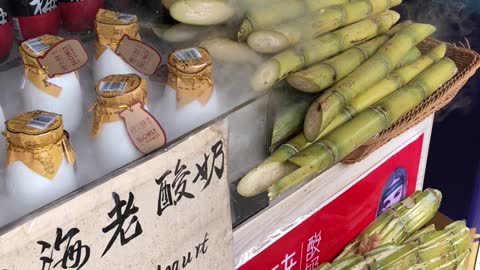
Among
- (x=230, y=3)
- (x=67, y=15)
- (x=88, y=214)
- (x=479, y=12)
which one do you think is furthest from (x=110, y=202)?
(x=479, y=12)

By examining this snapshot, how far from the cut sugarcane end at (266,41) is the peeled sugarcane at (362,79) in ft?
0.55

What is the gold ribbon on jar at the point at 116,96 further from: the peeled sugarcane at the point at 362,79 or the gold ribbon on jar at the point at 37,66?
the peeled sugarcane at the point at 362,79

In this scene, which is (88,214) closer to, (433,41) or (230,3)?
(230,3)

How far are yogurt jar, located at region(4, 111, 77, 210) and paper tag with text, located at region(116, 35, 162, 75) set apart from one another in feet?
0.97

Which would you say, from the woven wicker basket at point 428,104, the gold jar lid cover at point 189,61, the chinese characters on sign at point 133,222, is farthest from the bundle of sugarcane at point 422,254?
the gold jar lid cover at point 189,61

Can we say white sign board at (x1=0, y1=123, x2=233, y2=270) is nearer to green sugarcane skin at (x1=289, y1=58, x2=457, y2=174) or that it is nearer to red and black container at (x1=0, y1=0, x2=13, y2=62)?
green sugarcane skin at (x1=289, y1=58, x2=457, y2=174)

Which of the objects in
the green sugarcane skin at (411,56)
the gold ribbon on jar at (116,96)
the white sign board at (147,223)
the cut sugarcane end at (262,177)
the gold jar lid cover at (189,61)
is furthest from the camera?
the green sugarcane skin at (411,56)

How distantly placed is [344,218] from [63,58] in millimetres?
992

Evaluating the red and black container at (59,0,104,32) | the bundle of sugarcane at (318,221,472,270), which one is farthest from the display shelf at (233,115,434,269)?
the red and black container at (59,0,104,32)

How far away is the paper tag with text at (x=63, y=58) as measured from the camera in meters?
1.03

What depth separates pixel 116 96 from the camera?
3.11 ft

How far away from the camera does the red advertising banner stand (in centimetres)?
150

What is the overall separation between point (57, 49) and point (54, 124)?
235 millimetres

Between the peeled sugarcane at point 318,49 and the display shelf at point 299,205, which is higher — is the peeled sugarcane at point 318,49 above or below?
above
